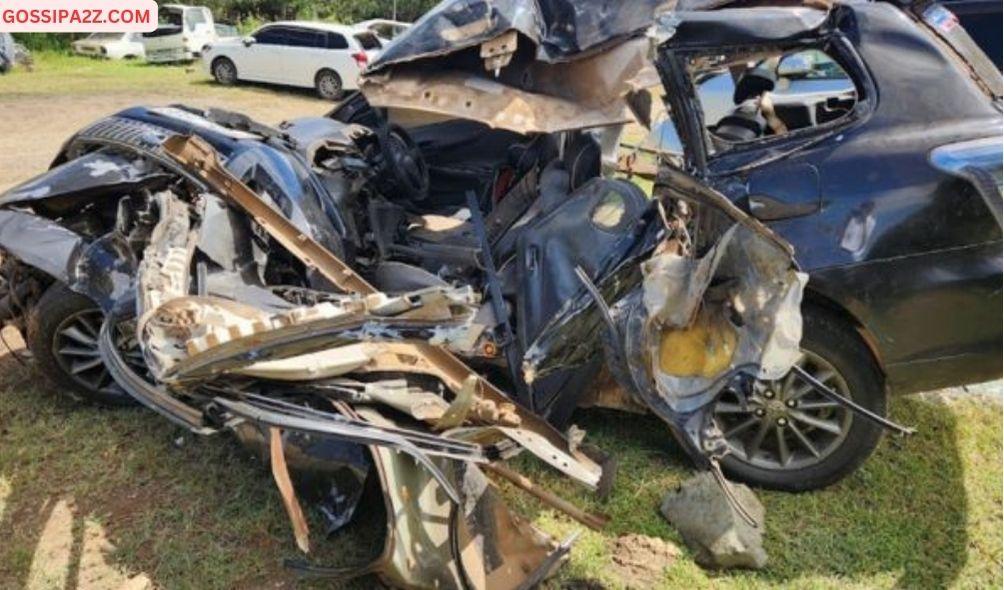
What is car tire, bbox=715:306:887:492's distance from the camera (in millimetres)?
2906

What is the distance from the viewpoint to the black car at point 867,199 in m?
2.67

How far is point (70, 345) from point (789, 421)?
3.11 m

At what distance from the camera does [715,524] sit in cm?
281

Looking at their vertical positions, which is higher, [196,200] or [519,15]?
[519,15]

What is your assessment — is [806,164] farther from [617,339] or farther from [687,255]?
[617,339]

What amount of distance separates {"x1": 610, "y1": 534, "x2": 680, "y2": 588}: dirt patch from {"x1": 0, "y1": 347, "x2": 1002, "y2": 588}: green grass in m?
0.04

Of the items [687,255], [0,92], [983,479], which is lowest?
[0,92]

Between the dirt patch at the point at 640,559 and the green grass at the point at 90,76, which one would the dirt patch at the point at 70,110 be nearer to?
the green grass at the point at 90,76

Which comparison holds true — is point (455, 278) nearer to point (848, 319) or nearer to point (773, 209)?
point (773, 209)

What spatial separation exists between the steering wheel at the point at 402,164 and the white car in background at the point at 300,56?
1175cm

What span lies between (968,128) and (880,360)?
85 centimetres

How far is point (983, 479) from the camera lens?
3.22 metres

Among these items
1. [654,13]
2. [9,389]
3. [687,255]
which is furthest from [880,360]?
[9,389]

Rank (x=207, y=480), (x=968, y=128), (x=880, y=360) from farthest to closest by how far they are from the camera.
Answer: (x=207, y=480)
(x=880, y=360)
(x=968, y=128)
